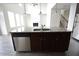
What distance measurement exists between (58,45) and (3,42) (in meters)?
1.24

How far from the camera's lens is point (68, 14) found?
141 cm

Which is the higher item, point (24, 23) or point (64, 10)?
point (64, 10)

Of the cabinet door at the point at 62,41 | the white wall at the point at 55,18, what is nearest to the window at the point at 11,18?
the white wall at the point at 55,18

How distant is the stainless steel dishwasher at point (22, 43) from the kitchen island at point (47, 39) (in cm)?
8

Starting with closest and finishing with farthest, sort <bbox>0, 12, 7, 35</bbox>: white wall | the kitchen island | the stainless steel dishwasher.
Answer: <bbox>0, 12, 7, 35</bbox>: white wall → the kitchen island → the stainless steel dishwasher

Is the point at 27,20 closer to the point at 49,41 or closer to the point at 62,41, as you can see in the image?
the point at 49,41

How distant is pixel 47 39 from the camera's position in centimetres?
182

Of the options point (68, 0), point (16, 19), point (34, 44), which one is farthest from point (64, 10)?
point (34, 44)

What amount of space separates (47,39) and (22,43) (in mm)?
617

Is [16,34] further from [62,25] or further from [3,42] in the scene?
[62,25]

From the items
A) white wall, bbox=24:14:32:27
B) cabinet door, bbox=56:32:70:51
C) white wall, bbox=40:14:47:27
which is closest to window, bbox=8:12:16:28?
white wall, bbox=24:14:32:27

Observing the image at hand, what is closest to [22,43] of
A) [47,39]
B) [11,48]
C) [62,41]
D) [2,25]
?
[11,48]

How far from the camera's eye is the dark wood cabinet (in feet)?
5.83

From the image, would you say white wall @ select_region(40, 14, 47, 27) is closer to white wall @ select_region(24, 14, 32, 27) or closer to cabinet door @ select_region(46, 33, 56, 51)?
white wall @ select_region(24, 14, 32, 27)
